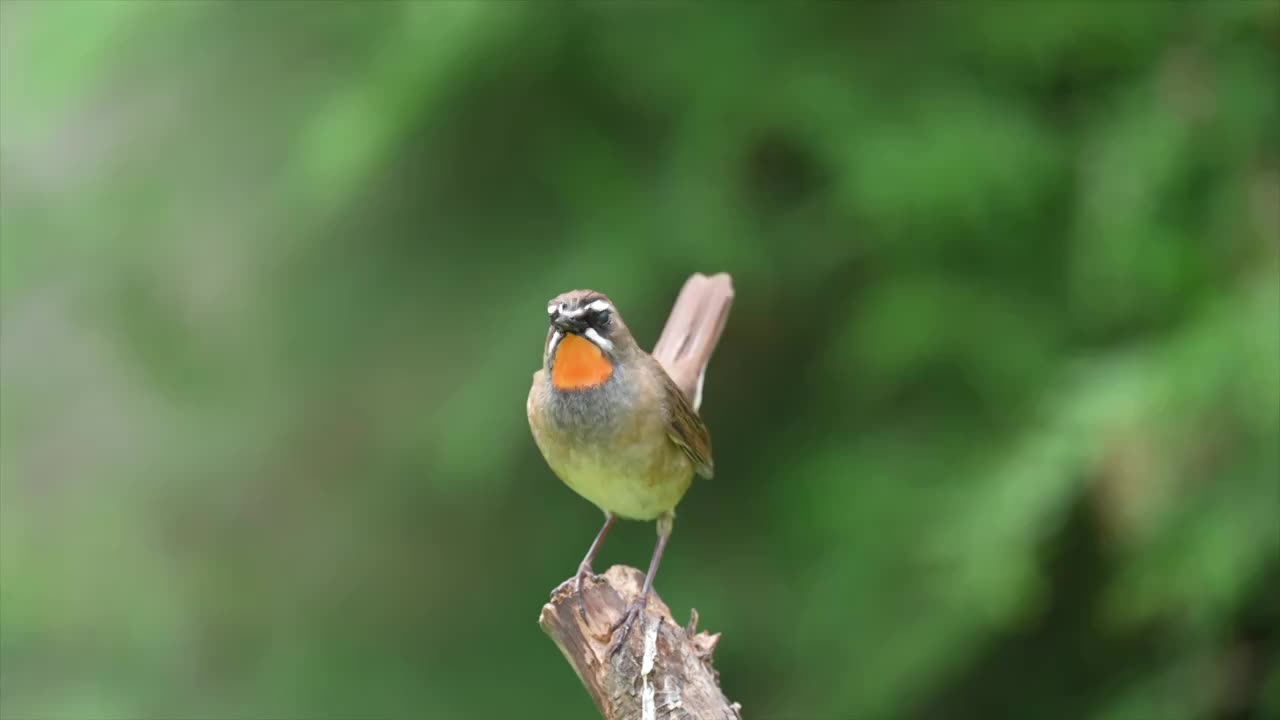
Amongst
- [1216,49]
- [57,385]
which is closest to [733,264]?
[1216,49]

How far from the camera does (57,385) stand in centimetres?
616

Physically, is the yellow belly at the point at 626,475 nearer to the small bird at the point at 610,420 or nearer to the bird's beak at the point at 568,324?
the small bird at the point at 610,420

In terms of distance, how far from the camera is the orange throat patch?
12.3 ft

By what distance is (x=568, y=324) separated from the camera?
11.6ft

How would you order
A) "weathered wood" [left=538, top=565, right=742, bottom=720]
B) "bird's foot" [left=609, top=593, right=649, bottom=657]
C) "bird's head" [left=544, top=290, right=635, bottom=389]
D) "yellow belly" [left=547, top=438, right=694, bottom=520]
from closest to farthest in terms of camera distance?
"weathered wood" [left=538, top=565, right=742, bottom=720] → "bird's foot" [left=609, top=593, right=649, bottom=657] → "bird's head" [left=544, top=290, right=635, bottom=389] → "yellow belly" [left=547, top=438, right=694, bottom=520]

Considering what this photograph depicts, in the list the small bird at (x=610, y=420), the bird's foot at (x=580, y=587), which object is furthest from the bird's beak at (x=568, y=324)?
the bird's foot at (x=580, y=587)

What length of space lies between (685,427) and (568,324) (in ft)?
1.90

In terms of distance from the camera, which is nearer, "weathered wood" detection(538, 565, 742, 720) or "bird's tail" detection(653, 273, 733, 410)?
"weathered wood" detection(538, 565, 742, 720)

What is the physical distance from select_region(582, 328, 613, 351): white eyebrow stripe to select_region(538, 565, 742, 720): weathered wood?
0.66m

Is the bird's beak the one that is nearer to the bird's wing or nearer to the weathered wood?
the bird's wing

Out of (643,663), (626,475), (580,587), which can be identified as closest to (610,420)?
(626,475)

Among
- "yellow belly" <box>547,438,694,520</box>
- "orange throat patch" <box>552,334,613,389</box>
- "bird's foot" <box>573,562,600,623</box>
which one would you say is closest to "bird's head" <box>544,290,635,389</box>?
"orange throat patch" <box>552,334,613,389</box>

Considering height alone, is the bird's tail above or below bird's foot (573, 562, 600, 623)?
above

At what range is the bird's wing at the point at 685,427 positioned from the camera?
3.90 metres
